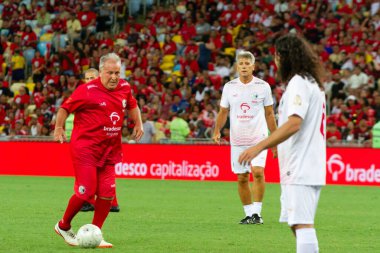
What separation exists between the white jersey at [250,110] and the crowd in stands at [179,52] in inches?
417

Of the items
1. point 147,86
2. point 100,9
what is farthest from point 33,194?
point 100,9

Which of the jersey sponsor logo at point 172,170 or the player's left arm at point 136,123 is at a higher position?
the player's left arm at point 136,123

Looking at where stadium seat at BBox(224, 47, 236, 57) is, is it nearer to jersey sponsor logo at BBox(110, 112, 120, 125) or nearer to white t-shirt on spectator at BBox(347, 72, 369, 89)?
white t-shirt on spectator at BBox(347, 72, 369, 89)

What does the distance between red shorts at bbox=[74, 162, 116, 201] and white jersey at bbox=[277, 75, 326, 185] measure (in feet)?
11.5

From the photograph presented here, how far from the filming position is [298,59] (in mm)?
7879

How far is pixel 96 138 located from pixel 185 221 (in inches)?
140

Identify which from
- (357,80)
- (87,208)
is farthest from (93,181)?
(357,80)

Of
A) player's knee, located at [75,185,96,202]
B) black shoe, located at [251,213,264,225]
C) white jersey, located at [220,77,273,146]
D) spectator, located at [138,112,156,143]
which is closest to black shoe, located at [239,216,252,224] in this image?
black shoe, located at [251,213,264,225]

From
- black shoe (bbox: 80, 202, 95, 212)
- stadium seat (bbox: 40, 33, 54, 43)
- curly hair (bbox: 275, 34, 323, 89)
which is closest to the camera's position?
curly hair (bbox: 275, 34, 323, 89)

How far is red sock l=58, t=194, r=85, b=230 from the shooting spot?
35.9ft

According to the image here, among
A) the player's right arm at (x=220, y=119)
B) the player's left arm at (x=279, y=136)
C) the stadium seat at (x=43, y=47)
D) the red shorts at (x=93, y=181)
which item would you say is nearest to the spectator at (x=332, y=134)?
the player's right arm at (x=220, y=119)

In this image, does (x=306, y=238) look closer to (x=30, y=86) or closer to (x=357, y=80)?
(x=357, y=80)

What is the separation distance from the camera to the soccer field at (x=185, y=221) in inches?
440

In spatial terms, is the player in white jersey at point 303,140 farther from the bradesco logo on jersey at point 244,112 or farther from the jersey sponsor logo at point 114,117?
the bradesco logo on jersey at point 244,112
